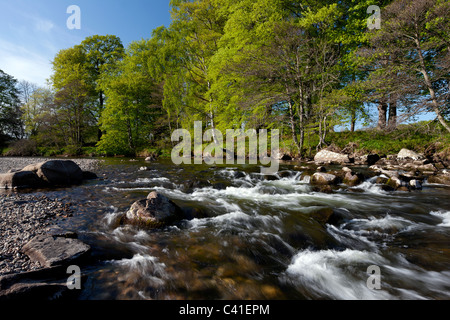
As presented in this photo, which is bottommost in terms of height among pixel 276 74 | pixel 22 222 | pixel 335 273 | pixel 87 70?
pixel 335 273

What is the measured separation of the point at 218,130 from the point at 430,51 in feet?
47.3

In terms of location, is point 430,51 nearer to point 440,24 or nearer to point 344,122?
point 440,24

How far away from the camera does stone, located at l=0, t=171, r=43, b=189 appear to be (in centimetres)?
675

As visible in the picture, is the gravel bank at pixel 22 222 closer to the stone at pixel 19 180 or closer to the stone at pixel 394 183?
the stone at pixel 19 180

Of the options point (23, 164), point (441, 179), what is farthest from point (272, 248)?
point (23, 164)

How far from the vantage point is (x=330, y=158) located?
1312 cm

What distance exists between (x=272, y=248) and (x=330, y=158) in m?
11.7

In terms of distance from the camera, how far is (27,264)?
2590 millimetres

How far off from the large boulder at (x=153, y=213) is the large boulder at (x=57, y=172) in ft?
18.4

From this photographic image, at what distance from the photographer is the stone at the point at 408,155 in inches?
431

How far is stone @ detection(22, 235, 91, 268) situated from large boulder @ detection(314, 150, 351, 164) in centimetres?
1363

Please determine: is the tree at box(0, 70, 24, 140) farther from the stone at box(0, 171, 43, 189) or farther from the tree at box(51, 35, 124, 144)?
the stone at box(0, 171, 43, 189)

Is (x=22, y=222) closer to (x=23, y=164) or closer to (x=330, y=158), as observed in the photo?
(x=23, y=164)

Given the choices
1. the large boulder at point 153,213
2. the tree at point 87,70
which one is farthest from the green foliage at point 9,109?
the large boulder at point 153,213
